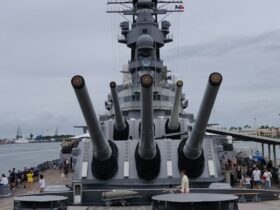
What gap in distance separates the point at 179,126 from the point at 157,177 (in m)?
3.76

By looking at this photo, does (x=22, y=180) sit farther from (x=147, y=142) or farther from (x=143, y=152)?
(x=147, y=142)

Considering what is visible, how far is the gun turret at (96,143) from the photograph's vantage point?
659 cm

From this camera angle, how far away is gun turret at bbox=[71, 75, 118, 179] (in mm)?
6594

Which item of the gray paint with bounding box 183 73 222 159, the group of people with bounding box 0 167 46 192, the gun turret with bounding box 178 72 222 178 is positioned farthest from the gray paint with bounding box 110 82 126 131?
the group of people with bounding box 0 167 46 192

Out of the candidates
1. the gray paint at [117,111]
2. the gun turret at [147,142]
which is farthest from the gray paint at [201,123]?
the gray paint at [117,111]

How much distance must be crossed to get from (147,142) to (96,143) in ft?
3.09

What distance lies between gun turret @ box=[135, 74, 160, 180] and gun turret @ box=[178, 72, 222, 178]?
580mm

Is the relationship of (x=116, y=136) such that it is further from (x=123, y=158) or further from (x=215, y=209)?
(x=215, y=209)

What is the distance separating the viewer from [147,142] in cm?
811

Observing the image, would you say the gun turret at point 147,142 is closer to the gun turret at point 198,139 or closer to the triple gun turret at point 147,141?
the triple gun turret at point 147,141

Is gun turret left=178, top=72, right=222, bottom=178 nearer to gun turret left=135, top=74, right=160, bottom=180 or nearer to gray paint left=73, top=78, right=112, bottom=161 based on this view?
gun turret left=135, top=74, right=160, bottom=180

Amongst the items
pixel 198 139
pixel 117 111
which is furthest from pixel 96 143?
pixel 117 111

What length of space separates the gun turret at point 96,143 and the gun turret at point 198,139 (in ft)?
4.73

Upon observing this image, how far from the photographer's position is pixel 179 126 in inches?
495
